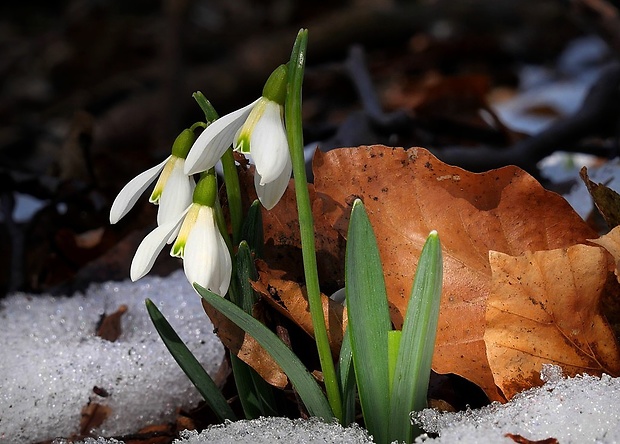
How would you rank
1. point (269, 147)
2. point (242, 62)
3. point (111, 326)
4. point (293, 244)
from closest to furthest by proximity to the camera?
point (269, 147)
point (293, 244)
point (111, 326)
point (242, 62)

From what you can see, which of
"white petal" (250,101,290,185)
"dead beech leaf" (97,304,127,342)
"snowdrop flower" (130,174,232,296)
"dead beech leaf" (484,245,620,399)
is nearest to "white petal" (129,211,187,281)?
"snowdrop flower" (130,174,232,296)

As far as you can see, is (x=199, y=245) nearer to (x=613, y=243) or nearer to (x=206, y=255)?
(x=206, y=255)

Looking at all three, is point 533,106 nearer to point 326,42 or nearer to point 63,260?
point 326,42

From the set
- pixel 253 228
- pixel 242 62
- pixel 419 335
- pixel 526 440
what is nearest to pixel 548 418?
pixel 526 440

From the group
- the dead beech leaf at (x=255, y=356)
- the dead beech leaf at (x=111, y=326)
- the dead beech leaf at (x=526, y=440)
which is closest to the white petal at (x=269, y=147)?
the dead beech leaf at (x=255, y=356)

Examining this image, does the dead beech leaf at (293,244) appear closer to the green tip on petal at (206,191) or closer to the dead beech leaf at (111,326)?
the green tip on petal at (206,191)

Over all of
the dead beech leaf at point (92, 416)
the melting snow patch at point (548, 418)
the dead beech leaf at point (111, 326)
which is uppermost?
the dead beech leaf at point (111, 326)

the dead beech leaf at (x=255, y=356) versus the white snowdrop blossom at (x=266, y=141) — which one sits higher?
the white snowdrop blossom at (x=266, y=141)

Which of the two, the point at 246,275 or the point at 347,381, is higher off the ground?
the point at 246,275
